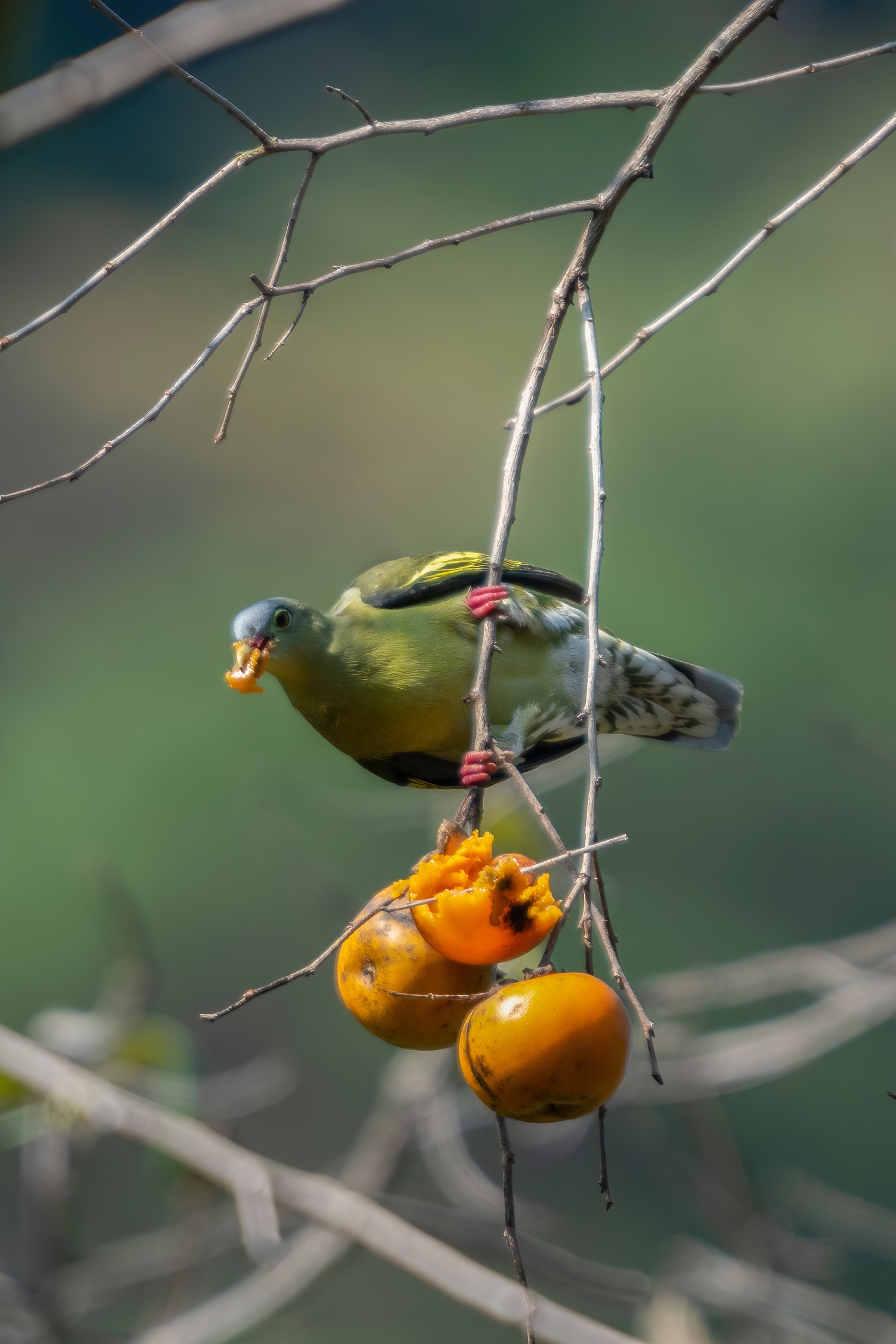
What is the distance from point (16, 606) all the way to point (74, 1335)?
18.5 ft

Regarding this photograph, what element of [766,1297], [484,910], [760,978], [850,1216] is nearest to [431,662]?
[484,910]

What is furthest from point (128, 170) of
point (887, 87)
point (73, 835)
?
point (887, 87)

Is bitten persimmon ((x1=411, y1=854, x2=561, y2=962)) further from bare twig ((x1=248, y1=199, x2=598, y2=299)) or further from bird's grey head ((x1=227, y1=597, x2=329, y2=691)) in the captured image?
Result: bird's grey head ((x1=227, y1=597, x2=329, y2=691))

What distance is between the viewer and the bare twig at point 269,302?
1337 millimetres

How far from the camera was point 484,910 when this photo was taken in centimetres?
110

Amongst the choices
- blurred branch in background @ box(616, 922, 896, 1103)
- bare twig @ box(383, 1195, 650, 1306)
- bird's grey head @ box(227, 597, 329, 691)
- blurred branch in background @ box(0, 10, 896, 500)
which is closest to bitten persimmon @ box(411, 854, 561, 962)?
blurred branch in background @ box(0, 10, 896, 500)

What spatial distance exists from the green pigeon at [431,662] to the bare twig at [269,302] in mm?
525

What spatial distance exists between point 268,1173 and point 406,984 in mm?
1267

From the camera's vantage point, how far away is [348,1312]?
549 cm

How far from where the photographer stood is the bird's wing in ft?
7.35

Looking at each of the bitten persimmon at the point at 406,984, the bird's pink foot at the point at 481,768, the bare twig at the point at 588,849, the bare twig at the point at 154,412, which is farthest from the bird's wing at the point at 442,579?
the bare twig at the point at 588,849

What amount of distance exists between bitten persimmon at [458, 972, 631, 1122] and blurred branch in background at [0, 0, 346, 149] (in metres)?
1.12

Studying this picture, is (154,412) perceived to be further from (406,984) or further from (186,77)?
(406,984)

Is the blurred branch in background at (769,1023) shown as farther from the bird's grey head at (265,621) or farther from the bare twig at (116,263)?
the bare twig at (116,263)
